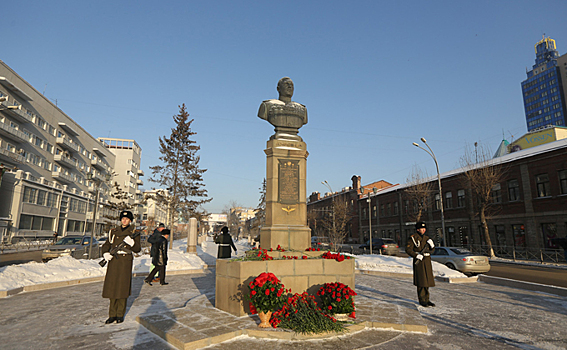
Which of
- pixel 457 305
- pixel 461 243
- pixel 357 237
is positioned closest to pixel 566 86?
pixel 357 237

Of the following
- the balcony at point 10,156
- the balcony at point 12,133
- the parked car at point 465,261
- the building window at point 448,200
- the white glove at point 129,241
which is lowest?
the parked car at point 465,261

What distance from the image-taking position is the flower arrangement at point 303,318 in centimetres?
563

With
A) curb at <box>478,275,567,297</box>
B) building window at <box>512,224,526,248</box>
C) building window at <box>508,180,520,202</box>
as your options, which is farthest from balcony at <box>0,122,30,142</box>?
building window at <box>512,224,526,248</box>

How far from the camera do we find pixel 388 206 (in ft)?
156

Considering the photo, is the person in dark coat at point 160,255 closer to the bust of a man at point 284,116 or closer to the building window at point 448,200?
the bust of a man at point 284,116

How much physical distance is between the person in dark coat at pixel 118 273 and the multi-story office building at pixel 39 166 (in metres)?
30.6

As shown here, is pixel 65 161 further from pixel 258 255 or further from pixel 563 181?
pixel 563 181

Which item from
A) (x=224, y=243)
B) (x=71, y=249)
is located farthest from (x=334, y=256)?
(x=71, y=249)

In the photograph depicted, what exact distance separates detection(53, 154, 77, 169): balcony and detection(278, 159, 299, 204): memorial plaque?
58329 mm

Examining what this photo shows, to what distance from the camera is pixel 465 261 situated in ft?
52.5

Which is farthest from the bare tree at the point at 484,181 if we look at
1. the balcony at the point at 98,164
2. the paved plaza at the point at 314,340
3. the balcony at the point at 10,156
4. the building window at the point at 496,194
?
the balcony at the point at 98,164

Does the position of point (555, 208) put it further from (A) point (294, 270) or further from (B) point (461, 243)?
(A) point (294, 270)

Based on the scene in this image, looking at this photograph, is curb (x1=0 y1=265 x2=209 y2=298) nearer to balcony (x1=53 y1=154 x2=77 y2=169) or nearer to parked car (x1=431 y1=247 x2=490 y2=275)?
parked car (x1=431 y1=247 x2=490 y2=275)

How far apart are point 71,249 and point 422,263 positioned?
64.3ft
